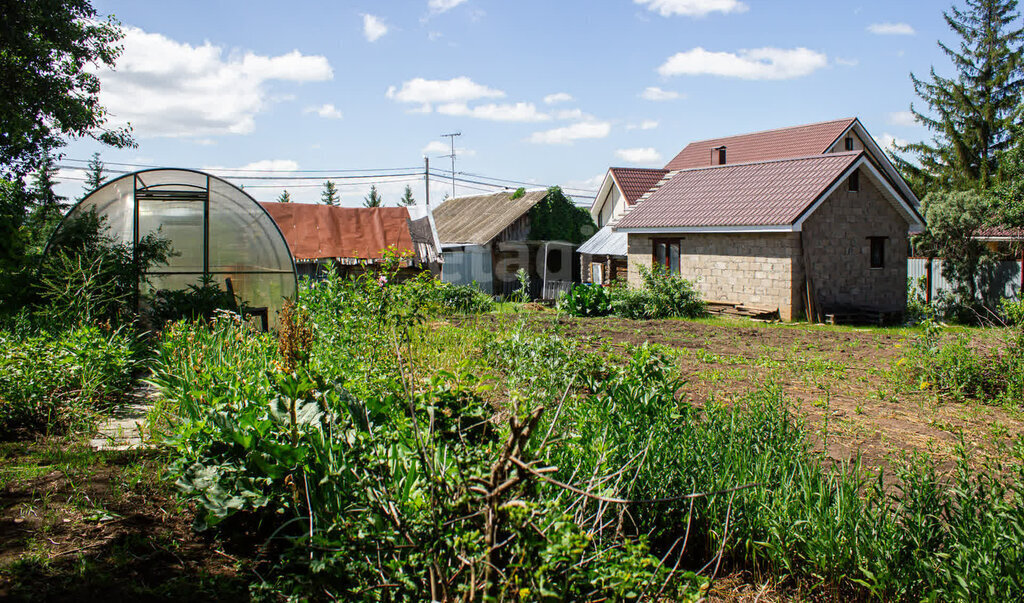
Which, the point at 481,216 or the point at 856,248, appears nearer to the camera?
the point at 856,248

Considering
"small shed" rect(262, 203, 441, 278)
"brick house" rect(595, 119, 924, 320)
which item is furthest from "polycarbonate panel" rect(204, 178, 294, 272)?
"brick house" rect(595, 119, 924, 320)

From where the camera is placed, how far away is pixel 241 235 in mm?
11258

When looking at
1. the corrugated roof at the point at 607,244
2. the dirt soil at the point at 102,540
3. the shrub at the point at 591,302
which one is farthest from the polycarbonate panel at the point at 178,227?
the corrugated roof at the point at 607,244

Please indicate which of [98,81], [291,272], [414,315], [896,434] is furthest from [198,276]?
[896,434]

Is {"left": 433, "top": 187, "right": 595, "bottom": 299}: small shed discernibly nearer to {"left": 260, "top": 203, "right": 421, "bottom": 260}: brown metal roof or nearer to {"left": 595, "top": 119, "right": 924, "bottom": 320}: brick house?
{"left": 595, "top": 119, "right": 924, "bottom": 320}: brick house

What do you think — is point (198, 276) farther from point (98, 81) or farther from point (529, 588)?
point (529, 588)

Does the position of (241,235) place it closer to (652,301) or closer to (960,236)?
(652,301)

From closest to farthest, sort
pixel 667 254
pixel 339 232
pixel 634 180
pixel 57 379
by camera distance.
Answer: pixel 57 379, pixel 339 232, pixel 667 254, pixel 634 180

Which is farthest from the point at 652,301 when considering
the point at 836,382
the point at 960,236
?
the point at 960,236

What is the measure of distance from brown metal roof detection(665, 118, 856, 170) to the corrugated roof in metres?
5.35

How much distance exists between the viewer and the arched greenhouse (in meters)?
10.4

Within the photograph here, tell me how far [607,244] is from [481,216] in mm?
7961

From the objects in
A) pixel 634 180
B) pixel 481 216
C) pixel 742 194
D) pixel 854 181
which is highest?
pixel 634 180

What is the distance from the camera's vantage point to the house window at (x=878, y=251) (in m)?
18.9
